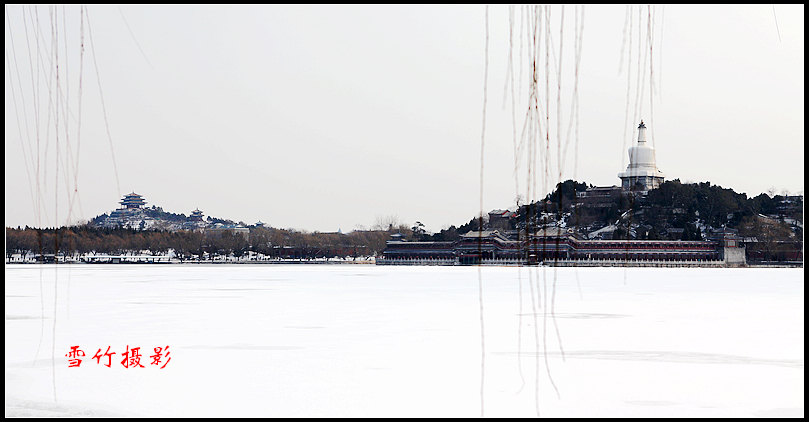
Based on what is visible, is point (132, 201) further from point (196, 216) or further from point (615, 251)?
point (615, 251)

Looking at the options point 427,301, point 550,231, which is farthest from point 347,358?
point 550,231

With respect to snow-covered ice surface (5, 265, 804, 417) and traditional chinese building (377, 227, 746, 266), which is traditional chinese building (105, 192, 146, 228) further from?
snow-covered ice surface (5, 265, 804, 417)

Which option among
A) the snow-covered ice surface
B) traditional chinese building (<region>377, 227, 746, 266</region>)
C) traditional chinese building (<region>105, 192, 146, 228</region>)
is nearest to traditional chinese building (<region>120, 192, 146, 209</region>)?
traditional chinese building (<region>105, 192, 146, 228</region>)

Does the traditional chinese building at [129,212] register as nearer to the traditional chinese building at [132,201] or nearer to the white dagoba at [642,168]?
the traditional chinese building at [132,201]

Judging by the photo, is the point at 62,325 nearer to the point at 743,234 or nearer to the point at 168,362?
the point at 168,362

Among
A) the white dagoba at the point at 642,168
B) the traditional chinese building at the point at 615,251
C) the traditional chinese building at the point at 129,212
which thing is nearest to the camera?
the traditional chinese building at the point at 615,251

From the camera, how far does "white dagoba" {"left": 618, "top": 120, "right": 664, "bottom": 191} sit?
303ft

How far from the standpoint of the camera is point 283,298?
23.0 m

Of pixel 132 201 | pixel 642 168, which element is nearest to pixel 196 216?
pixel 132 201

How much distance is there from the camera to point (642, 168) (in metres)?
93.5

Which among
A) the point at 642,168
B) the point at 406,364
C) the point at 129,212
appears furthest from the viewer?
the point at 129,212

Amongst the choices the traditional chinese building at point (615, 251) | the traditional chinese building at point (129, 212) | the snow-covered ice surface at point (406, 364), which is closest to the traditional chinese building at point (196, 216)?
the traditional chinese building at point (129, 212)

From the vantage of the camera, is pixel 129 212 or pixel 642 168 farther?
pixel 129 212

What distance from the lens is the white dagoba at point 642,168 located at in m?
92.5
